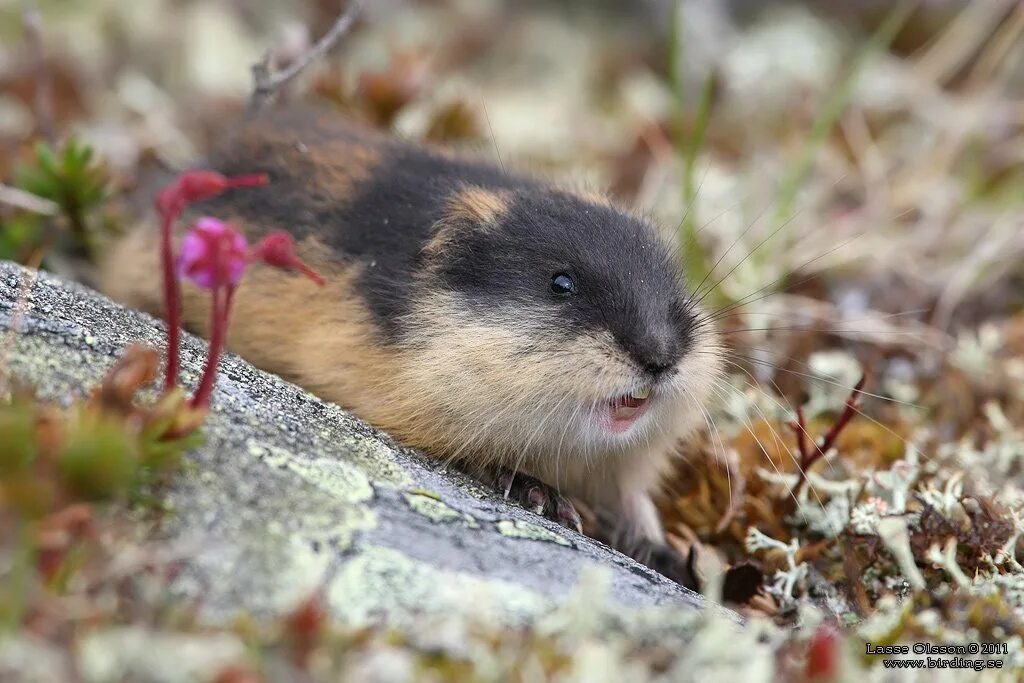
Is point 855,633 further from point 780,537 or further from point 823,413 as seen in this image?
point 823,413

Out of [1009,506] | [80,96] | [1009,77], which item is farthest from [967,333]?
[80,96]

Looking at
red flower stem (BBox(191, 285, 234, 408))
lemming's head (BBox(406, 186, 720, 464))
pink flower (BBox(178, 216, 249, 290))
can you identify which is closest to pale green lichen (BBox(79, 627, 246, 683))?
red flower stem (BBox(191, 285, 234, 408))

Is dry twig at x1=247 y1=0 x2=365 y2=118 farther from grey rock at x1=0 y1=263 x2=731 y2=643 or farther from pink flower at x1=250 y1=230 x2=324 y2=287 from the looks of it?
pink flower at x1=250 y1=230 x2=324 y2=287

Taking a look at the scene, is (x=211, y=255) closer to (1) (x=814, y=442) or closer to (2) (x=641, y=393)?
(2) (x=641, y=393)

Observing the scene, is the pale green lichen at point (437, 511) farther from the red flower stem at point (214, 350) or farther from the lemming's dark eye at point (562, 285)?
the lemming's dark eye at point (562, 285)

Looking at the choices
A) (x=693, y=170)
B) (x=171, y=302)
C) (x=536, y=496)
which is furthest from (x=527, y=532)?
(x=693, y=170)

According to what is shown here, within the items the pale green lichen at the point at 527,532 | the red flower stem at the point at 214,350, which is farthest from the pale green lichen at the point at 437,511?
the red flower stem at the point at 214,350
